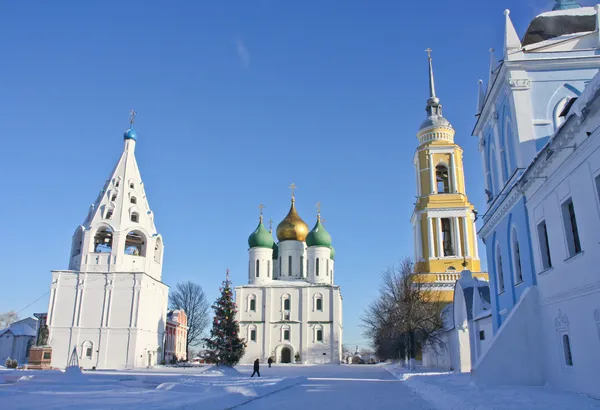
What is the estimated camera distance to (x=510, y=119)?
14102 mm

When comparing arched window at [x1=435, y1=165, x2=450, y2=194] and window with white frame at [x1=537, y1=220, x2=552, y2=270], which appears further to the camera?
arched window at [x1=435, y1=165, x2=450, y2=194]

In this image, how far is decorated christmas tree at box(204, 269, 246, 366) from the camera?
90.2 feet

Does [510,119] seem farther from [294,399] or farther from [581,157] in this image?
[294,399]

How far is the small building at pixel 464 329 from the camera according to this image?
19.0 metres

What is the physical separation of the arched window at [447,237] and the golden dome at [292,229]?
1656 cm

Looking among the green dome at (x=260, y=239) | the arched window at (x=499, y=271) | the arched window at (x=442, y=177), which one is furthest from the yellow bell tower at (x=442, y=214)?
the arched window at (x=499, y=271)

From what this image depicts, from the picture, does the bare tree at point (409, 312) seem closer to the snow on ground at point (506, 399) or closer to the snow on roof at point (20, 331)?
the snow on ground at point (506, 399)

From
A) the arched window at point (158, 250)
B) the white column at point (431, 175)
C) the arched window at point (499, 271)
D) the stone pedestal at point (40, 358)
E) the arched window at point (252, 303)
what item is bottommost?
the stone pedestal at point (40, 358)

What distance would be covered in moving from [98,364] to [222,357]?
9391mm

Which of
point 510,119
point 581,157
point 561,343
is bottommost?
point 561,343

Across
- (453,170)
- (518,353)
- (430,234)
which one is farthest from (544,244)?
(453,170)

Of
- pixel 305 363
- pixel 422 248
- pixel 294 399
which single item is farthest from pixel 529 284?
pixel 305 363

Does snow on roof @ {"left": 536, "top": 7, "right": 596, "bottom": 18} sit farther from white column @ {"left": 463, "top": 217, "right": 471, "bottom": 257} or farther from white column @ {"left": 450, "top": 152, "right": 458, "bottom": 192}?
white column @ {"left": 450, "top": 152, "right": 458, "bottom": 192}

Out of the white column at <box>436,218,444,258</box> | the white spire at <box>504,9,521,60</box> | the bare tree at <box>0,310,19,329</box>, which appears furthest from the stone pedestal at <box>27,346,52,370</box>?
the bare tree at <box>0,310,19,329</box>
